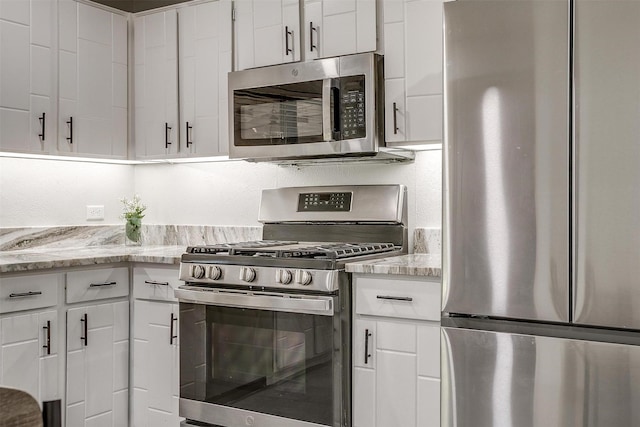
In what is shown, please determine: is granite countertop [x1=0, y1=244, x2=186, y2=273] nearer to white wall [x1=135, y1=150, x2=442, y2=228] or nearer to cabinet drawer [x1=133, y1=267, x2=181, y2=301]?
cabinet drawer [x1=133, y1=267, x2=181, y2=301]

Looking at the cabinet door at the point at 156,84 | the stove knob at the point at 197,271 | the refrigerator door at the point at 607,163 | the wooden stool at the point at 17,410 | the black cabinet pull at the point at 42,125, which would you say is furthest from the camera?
the cabinet door at the point at 156,84

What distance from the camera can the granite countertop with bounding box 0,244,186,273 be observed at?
2.59m

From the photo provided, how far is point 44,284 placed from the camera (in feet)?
8.79

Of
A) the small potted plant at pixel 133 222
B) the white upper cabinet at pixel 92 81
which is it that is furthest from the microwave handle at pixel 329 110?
the small potted plant at pixel 133 222

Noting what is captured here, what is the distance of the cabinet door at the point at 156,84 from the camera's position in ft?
10.9

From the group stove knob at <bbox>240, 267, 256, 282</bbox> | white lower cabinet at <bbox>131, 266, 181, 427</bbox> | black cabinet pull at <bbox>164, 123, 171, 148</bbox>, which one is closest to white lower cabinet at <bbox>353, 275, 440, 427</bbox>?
stove knob at <bbox>240, 267, 256, 282</bbox>

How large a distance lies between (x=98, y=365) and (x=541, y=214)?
7.02 ft

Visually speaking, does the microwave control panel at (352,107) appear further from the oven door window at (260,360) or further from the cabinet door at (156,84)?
the cabinet door at (156,84)

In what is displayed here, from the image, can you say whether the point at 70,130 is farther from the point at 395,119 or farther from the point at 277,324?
the point at 395,119

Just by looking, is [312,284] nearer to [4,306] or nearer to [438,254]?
[438,254]

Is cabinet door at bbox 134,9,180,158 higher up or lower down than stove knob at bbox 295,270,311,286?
higher up

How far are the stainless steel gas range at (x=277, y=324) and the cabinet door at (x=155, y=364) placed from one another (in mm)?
167

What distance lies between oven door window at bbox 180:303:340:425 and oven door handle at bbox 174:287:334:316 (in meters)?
0.04

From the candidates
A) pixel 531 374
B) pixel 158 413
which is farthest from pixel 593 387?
pixel 158 413
